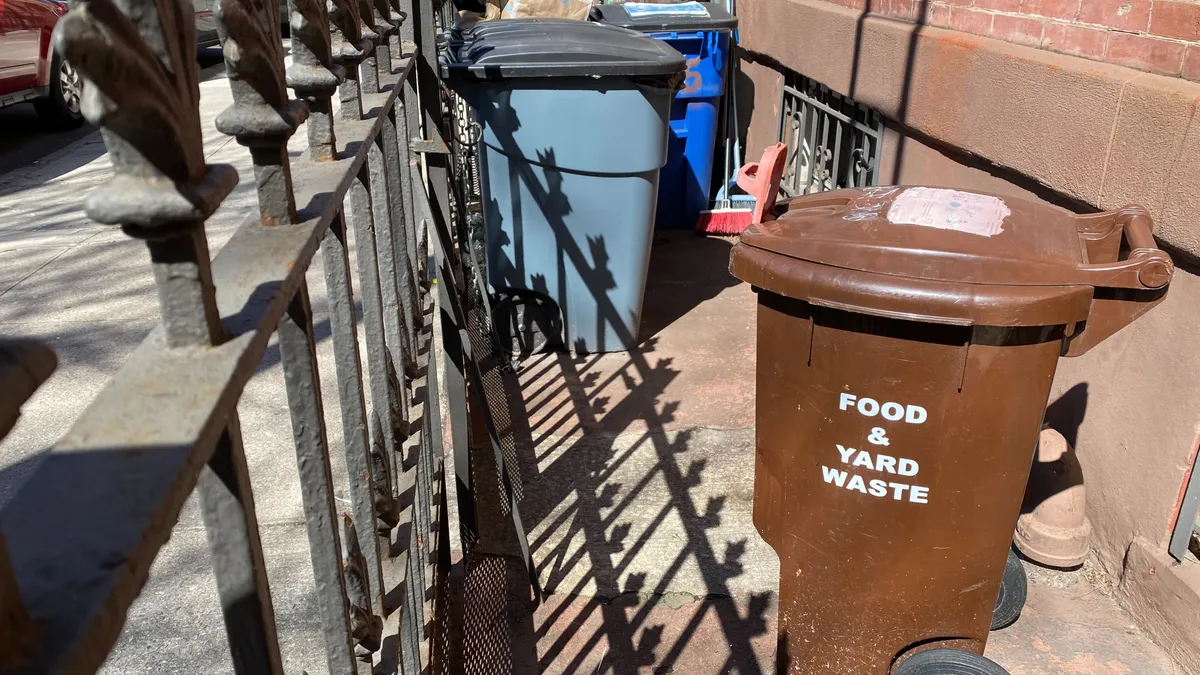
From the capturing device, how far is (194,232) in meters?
0.75

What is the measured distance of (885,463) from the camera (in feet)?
7.25

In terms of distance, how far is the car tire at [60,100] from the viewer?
10492 mm

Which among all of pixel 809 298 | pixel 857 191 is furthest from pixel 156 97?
pixel 857 191

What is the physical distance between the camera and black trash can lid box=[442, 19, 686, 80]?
4391 millimetres

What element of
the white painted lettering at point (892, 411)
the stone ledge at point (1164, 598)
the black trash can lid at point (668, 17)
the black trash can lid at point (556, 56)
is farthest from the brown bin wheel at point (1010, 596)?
the black trash can lid at point (668, 17)

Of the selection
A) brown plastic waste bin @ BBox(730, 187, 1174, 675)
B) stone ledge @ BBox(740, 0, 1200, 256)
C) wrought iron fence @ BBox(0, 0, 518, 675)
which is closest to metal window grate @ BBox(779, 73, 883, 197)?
stone ledge @ BBox(740, 0, 1200, 256)

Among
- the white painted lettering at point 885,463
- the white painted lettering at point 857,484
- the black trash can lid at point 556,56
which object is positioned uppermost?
the black trash can lid at point 556,56

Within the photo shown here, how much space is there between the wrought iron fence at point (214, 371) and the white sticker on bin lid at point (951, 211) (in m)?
1.29

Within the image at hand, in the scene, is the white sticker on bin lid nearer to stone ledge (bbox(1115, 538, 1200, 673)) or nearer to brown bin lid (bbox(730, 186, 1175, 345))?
brown bin lid (bbox(730, 186, 1175, 345))

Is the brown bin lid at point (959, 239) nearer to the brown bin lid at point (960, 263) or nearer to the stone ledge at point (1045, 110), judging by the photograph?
the brown bin lid at point (960, 263)

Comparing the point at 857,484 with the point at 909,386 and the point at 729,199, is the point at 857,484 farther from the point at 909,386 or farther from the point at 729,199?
the point at 729,199

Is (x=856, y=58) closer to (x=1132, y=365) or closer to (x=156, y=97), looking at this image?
(x=1132, y=365)

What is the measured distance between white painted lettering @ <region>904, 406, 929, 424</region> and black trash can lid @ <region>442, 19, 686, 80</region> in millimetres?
2758

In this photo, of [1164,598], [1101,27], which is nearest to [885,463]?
[1164,598]
